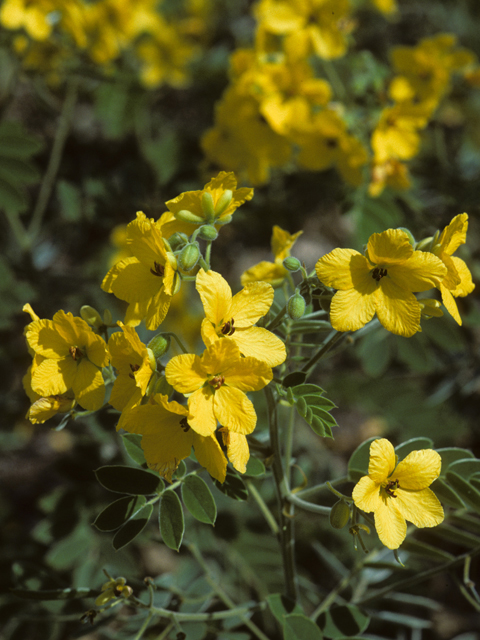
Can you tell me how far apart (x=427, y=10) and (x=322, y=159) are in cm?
245

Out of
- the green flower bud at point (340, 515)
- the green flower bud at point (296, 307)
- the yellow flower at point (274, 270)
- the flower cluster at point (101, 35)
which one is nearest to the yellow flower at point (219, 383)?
the green flower bud at point (296, 307)

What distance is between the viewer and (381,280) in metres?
0.92

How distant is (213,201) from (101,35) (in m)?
2.03

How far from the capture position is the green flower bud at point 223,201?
0.95 metres

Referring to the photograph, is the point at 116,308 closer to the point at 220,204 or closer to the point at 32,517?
the point at 32,517

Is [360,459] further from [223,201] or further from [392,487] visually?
[223,201]

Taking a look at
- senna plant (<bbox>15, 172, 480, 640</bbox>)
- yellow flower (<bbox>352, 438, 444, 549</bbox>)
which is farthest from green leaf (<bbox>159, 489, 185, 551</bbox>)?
yellow flower (<bbox>352, 438, 444, 549</bbox>)

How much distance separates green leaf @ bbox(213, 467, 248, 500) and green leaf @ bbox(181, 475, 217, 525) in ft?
0.13

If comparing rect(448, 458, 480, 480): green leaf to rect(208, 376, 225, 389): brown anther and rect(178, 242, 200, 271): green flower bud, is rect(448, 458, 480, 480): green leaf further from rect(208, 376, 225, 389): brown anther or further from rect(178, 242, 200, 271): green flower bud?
rect(178, 242, 200, 271): green flower bud

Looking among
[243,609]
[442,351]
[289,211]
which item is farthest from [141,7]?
[243,609]

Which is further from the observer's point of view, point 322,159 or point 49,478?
point 49,478

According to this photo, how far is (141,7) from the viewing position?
9.71 ft

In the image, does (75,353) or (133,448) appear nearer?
(75,353)

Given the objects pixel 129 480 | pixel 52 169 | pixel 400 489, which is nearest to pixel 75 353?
pixel 129 480
